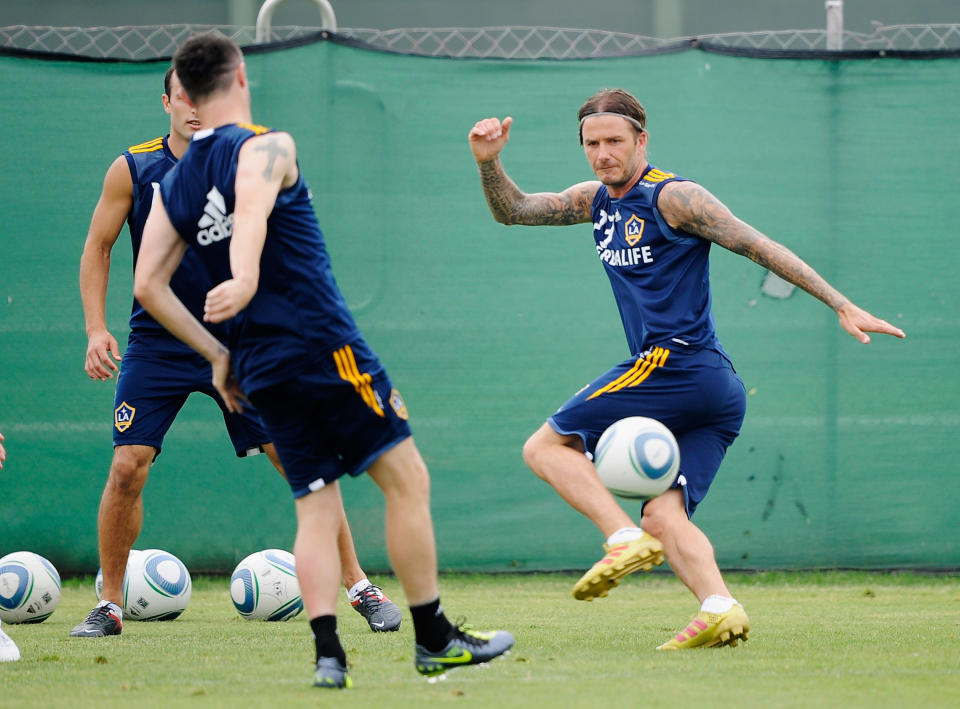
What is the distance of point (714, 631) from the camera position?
4.53 m

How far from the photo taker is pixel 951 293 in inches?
293

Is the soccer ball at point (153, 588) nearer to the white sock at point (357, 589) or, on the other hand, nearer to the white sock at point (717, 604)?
the white sock at point (357, 589)

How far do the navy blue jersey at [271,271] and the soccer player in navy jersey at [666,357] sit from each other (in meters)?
1.32

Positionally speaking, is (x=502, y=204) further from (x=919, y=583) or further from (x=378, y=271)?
(x=919, y=583)

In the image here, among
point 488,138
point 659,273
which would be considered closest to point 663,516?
point 659,273

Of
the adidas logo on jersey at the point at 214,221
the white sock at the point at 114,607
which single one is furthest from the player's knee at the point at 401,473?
the white sock at the point at 114,607

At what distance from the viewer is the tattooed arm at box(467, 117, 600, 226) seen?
5062 millimetres

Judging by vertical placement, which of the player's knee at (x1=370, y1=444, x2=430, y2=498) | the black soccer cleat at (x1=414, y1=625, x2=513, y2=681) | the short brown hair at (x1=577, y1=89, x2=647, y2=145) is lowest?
the black soccer cleat at (x1=414, y1=625, x2=513, y2=681)

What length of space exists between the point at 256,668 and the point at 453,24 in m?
8.97

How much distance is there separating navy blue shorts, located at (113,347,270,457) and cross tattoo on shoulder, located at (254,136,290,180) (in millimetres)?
2042

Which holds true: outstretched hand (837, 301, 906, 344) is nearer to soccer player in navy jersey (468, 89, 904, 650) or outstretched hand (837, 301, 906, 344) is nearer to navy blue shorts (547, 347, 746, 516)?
soccer player in navy jersey (468, 89, 904, 650)

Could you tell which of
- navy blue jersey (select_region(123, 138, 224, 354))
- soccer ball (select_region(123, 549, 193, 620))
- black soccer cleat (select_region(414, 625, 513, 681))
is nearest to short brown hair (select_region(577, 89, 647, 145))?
navy blue jersey (select_region(123, 138, 224, 354))

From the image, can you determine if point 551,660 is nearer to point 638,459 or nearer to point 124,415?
point 638,459

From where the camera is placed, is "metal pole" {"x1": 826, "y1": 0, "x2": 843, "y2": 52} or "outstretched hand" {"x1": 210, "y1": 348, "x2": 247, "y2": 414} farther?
"metal pole" {"x1": 826, "y1": 0, "x2": 843, "y2": 52}
